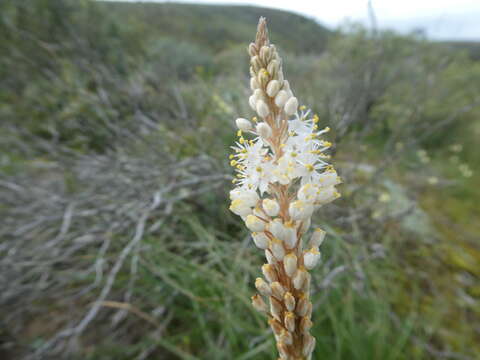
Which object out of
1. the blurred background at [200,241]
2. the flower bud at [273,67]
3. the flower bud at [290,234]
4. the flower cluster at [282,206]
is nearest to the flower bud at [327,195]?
the flower cluster at [282,206]

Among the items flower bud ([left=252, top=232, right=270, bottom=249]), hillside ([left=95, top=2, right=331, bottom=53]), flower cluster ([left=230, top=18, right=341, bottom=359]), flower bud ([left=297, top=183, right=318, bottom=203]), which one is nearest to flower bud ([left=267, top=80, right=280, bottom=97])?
flower cluster ([left=230, top=18, right=341, bottom=359])

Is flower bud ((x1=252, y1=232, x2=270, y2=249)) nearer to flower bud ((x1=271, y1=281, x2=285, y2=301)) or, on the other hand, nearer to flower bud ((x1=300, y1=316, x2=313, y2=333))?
flower bud ((x1=271, y1=281, x2=285, y2=301))

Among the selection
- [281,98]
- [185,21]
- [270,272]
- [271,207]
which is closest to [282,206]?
[271,207]

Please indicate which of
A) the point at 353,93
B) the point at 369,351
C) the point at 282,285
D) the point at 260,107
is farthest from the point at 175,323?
the point at 353,93

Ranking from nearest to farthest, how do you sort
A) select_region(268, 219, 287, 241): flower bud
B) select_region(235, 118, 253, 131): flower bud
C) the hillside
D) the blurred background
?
select_region(268, 219, 287, 241): flower bud → select_region(235, 118, 253, 131): flower bud → the blurred background → the hillside

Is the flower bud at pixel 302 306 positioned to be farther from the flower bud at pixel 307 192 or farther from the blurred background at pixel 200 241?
the blurred background at pixel 200 241
